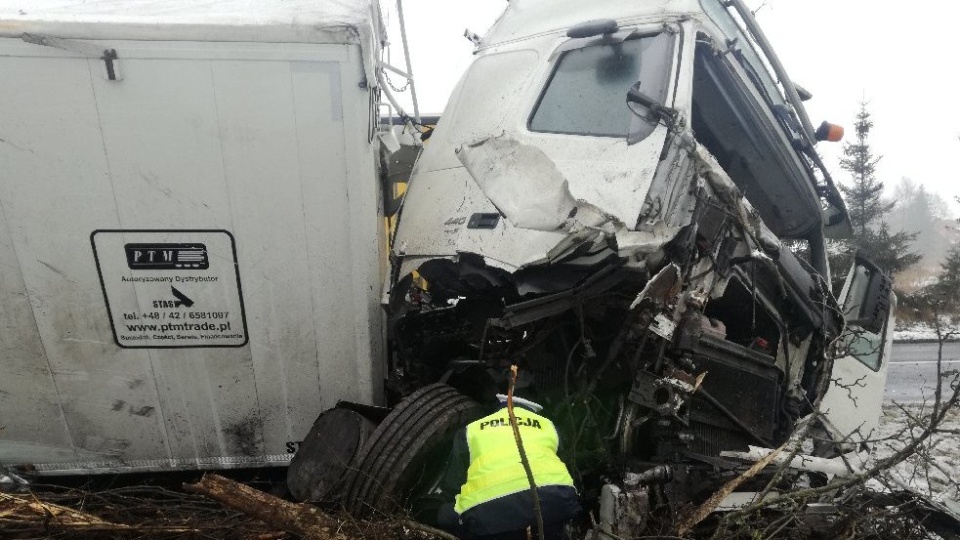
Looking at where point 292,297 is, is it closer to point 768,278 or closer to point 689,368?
point 689,368

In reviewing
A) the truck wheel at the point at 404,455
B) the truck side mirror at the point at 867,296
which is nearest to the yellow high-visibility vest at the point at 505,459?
the truck wheel at the point at 404,455

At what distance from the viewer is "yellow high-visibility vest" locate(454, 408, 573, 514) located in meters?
2.12

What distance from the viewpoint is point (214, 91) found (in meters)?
2.51

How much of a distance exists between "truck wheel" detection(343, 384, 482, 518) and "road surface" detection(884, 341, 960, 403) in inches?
217

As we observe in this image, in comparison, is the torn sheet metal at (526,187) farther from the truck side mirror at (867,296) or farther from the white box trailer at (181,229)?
the truck side mirror at (867,296)

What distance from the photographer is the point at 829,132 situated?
3.75 metres

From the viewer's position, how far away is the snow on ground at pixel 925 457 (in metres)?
3.22

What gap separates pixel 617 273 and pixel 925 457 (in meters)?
1.50

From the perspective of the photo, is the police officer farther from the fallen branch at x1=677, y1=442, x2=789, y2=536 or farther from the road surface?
the road surface

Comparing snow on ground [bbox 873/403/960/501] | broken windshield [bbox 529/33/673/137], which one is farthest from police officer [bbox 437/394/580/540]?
snow on ground [bbox 873/403/960/501]

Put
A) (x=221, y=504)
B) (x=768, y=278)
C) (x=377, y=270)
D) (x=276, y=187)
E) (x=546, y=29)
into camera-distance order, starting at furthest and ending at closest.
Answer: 1. (x=546, y=29)
2. (x=768, y=278)
3. (x=377, y=270)
4. (x=276, y=187)
5. (x=221, y=504)

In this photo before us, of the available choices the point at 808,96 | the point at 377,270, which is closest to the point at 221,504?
the point at 377,270

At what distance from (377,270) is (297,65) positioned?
96cm

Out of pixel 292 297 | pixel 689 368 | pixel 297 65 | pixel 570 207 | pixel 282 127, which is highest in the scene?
pixel 297 65
